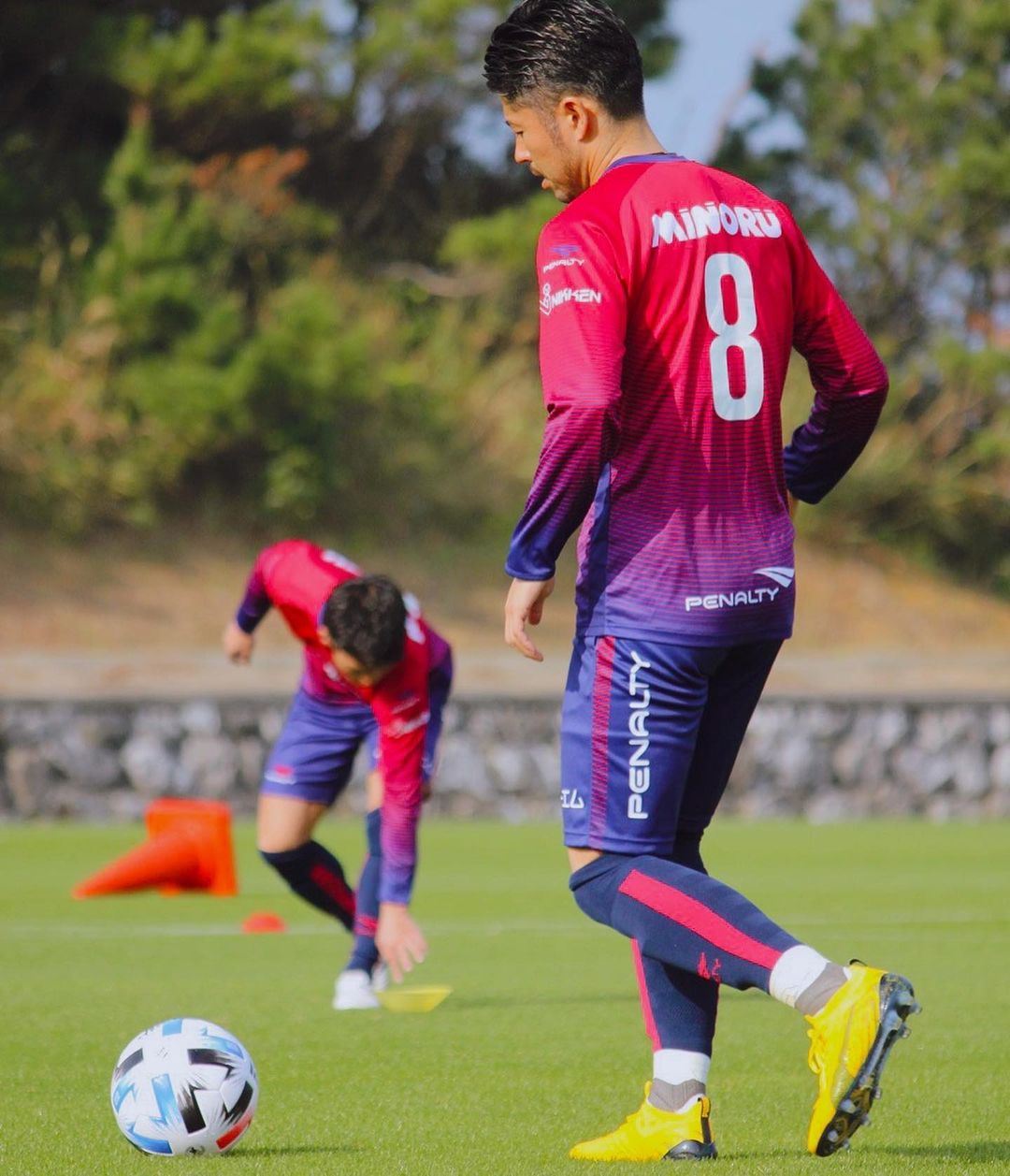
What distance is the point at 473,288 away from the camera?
2645 cm

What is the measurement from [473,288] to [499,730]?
30.2 feet

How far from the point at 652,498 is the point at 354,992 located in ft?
11.3

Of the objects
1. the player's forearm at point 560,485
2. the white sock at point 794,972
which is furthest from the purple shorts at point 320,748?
the white sock at point 794,972

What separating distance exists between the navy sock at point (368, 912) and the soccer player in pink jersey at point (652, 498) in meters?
3.02

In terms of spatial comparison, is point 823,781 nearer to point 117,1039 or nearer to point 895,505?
point 895,505

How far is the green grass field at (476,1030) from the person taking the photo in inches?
168

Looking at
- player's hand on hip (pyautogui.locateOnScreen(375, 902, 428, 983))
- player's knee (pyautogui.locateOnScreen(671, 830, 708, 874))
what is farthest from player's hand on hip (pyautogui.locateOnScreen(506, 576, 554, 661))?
player's hand on hip (pyautogui.locateOnScreen(375, 902, 428, 983))

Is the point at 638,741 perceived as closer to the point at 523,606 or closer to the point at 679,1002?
the point at 523,606

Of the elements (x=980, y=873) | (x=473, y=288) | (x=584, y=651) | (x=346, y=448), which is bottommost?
(x=980, y=873)

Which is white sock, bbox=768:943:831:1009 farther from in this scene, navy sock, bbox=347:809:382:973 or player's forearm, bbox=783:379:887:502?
navy sock, bbox=347:809:382:973

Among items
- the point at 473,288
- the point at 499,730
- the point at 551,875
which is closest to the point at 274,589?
the point at 551,875

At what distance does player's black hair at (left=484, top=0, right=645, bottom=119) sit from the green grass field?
2.11 meters

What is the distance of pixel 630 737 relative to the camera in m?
3.87

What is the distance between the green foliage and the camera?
27172 mm
